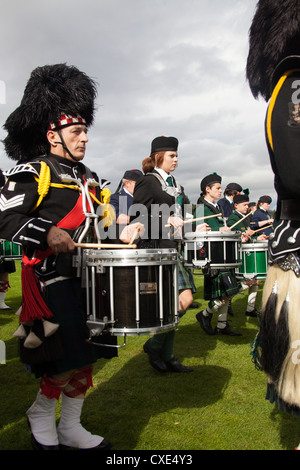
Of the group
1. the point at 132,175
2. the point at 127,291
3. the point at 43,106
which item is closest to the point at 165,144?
the point at 43,106

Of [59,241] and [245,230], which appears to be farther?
[245,230]

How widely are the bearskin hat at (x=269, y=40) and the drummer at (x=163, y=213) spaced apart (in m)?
1.68

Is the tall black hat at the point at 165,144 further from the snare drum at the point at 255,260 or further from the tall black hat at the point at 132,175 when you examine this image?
the tall black hat at the point at 132,175

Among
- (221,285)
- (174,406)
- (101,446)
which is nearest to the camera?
(101,446)

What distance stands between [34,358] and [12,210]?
0.87 meters

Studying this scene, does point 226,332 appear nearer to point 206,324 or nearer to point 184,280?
point 206,324

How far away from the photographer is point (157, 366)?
4.22 m

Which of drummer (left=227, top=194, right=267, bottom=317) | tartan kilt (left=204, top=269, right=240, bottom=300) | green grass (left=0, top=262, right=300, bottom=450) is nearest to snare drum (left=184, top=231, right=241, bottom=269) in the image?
tartan kilt (left=204, top=269, right=240, bottom=300)

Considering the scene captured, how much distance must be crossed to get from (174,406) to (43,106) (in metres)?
2.53

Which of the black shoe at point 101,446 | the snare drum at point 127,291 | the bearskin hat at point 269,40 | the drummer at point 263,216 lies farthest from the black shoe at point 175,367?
the drummer at point 263,216

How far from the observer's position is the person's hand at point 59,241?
7.59 ft

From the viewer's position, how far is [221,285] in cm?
566
